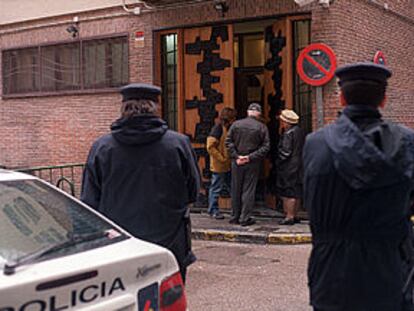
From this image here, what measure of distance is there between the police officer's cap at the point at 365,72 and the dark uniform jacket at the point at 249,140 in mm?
6861

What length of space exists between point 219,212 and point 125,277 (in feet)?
27.4

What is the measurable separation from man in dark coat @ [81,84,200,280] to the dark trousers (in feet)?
19.4

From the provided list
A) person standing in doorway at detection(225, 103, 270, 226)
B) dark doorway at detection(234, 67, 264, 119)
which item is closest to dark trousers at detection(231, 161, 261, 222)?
person standing in doorway at detection(225, 103, 270, 226)

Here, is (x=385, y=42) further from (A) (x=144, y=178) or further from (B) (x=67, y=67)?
(A) (x=144, y=178)

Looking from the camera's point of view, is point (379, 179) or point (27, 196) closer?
point (379, 179)

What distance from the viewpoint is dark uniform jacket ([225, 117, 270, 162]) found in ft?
32.5

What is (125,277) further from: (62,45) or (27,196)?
(62,45)

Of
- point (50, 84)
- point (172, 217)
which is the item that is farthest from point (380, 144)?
point (50, 84)

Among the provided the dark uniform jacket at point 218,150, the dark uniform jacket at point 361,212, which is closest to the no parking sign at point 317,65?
the dark uniform jacket at point 218,150

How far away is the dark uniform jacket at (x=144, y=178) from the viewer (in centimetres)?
396

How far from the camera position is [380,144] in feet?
9.57

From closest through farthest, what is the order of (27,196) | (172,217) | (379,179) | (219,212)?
1. (379,179)
2. (27,196)
3. (172,217)
4. (219,212)

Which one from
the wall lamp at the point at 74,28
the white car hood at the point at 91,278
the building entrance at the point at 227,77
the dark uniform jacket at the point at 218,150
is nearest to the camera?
the white car hood at the point at 91,278

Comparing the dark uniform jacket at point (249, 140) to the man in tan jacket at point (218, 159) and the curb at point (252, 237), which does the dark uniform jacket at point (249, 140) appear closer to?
the man in tan jacket at point (218, 159)
